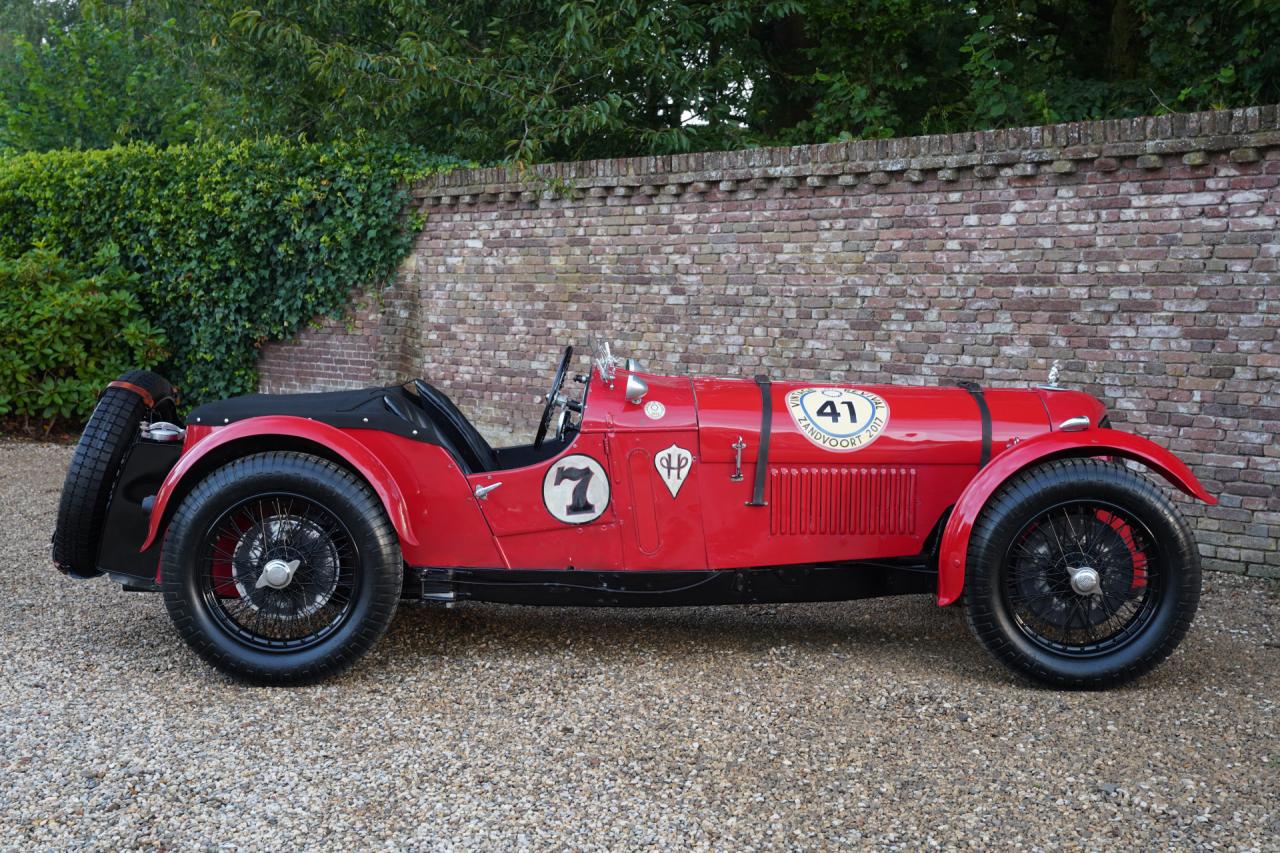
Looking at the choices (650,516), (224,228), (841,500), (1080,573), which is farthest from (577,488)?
(224,228)

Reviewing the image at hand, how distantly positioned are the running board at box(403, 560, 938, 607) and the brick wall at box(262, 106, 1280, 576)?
2679mm

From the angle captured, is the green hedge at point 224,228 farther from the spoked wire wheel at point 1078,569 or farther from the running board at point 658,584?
the spoked wire wheel at point 1078,569

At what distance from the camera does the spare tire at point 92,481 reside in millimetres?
4105

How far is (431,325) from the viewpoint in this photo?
31.4 feet

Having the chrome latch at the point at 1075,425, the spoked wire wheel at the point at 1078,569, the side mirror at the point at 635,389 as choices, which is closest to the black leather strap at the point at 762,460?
the side mirror at the point at 635,389

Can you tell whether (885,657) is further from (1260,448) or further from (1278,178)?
(1278,178)

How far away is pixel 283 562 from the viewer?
3.90 m

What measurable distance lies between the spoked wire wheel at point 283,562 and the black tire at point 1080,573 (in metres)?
2.29

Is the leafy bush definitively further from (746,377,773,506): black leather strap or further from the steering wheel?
(746,377,773,506): black leather strap

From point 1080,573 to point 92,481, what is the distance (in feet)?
12.0

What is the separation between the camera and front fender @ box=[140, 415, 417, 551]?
3918mm

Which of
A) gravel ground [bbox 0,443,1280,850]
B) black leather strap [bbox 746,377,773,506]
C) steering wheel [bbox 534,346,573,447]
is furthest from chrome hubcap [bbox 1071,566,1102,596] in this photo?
steering wheel [bbox 534,346,573,447]

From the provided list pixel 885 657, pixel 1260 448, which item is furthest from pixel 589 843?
pixel 1260 448

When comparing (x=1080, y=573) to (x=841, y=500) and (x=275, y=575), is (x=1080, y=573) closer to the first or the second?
(x=841, y=500)
